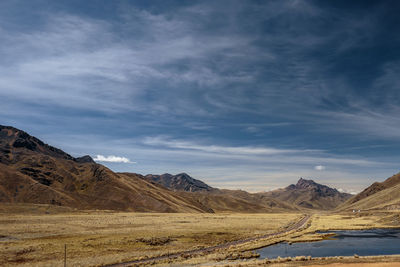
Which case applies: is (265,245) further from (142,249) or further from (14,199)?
(14,199)

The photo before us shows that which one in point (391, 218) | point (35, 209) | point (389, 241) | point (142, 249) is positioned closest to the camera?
point (142, 249)

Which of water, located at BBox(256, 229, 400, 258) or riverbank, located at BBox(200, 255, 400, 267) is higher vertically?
riverbank, located at BBox(200, 255, 400, 267)

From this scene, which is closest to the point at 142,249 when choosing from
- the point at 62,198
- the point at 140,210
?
the point at 140,210

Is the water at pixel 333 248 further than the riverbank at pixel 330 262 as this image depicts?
Yes

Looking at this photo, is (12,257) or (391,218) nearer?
(12,257)

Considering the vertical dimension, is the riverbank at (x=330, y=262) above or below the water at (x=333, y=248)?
above

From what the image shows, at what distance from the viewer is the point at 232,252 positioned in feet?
158

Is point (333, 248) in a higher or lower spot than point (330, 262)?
lower

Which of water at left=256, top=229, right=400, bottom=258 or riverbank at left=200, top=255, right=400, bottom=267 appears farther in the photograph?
water at left=256, top=229, right=400, bottom=258

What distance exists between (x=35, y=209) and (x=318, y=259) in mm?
144291

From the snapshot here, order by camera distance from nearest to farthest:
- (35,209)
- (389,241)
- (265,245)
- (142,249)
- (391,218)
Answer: (142,249), (265,245), (389,241), (391,218), (35,209)

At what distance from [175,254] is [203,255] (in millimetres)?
4703

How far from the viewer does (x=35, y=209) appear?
14575 cm

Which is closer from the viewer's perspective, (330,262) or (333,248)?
(330,262)
